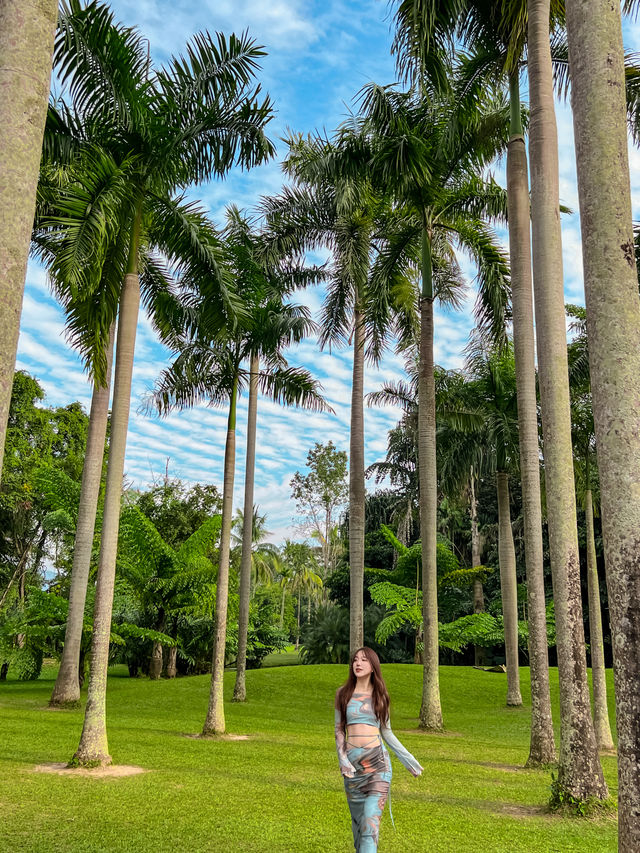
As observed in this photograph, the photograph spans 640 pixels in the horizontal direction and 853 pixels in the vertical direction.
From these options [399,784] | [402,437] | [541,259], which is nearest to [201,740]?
[399,784]

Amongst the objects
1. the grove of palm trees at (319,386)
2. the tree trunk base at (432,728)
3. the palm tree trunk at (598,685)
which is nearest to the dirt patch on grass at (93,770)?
the grove of palm trees at (319,386)

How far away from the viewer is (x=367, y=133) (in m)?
16.5

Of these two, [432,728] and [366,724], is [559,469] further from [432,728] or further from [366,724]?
[432,728]

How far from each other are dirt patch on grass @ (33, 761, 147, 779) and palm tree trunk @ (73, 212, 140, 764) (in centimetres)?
15

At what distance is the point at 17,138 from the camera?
3.61 metres

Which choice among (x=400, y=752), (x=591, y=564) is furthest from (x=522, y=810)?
(x=591, y=564)

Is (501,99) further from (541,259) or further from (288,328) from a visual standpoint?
(541,259)

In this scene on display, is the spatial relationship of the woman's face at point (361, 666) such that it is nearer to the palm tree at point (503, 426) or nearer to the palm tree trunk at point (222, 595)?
the palm tree trunk at point (222, 595)

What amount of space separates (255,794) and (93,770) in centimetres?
256

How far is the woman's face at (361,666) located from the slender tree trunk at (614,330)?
1.79 meters

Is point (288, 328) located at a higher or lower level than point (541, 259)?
higher

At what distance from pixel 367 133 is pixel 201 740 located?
13848 millimetres

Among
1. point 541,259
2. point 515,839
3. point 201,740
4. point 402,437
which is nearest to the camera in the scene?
point 515,839

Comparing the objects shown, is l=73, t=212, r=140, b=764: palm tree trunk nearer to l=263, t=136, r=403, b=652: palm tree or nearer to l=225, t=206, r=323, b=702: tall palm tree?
l=225, t=206, r=323, b=702: tall palm tree
